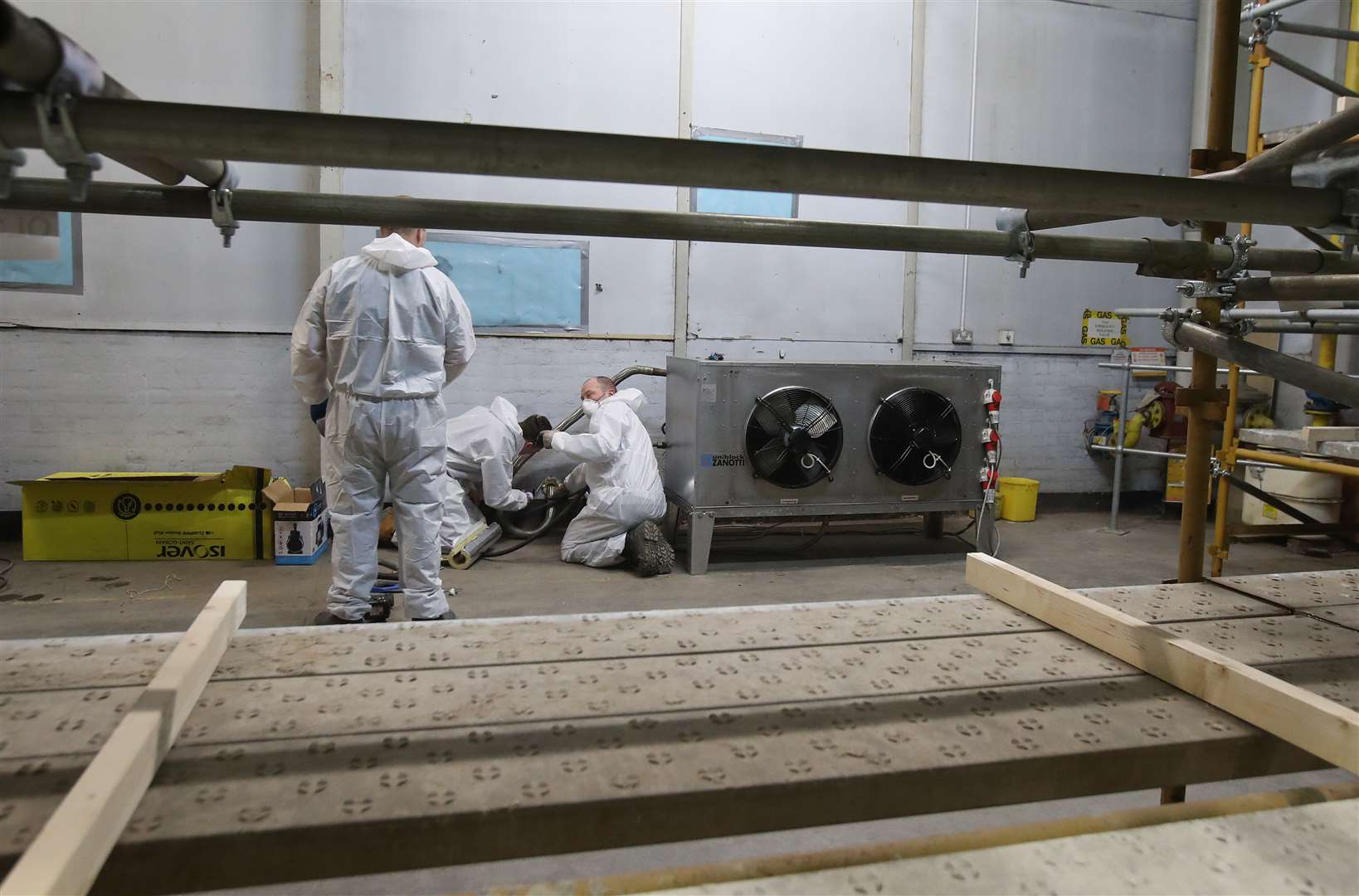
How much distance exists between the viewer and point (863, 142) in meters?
5.81

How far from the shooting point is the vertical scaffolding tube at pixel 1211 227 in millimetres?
1912

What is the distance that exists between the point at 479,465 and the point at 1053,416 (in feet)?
14.1

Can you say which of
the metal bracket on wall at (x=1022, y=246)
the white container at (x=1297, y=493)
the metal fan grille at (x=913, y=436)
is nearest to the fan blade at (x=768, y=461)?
the metal fan grille at (x=913, y=436)

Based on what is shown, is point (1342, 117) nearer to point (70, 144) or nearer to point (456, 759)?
point (456, 759)

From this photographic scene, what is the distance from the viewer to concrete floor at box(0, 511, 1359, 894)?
2070 mm

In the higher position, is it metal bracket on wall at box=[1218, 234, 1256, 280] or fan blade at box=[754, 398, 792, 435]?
metal bracket on wall at box=[1218, 234, 1256, 280]

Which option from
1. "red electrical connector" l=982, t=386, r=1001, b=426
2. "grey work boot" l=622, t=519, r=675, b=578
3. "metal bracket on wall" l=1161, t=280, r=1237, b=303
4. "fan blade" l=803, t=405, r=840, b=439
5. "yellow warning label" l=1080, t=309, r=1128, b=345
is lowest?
"grey work boot" l=622, t=519, r=675, b=578

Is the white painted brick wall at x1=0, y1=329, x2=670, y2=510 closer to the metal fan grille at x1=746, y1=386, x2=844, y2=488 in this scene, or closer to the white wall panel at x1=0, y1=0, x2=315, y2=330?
the white wall panel at x1=0, y1=0, x2=315, y2=330

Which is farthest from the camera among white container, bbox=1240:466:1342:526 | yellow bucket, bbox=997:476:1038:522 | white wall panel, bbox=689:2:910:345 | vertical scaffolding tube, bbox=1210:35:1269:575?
yellow bucket, bbox=997:476:1038:522

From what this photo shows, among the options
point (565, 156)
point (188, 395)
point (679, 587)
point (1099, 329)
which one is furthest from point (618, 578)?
point (1099, 329)

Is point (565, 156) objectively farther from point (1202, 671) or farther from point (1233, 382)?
point (1233, 382)

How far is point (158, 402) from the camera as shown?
4828 mm

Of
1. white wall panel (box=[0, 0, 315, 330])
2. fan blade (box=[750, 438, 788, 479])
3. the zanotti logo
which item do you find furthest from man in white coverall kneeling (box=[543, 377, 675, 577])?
the zanotti logo

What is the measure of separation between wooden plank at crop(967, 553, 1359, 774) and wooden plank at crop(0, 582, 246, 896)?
4.67 ft
